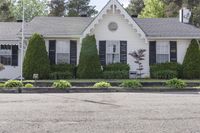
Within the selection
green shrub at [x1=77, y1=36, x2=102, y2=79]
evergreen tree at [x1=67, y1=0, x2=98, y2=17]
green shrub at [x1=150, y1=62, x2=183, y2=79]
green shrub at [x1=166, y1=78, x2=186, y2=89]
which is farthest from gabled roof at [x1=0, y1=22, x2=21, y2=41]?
evergreen tree at [x1=67, y1=0, x2=98, y2=17]

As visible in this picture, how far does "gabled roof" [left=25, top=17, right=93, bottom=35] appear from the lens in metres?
32.4

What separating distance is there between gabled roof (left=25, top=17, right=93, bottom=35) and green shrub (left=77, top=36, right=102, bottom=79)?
5.33ft

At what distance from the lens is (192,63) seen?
31.2 m

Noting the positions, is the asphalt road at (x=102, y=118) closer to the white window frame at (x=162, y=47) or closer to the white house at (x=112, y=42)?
the white house at (x=112, y=42)

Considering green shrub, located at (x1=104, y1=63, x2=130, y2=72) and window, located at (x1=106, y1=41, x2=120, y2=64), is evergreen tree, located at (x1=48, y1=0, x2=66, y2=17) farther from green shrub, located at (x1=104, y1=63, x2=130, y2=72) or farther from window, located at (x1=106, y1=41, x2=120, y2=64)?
green shrub, located at (x1=104, y1=63, x2=130, y2=72)

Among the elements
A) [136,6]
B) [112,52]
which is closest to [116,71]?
[112,52]

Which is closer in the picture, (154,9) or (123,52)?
(123,52)

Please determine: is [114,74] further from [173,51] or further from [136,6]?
[136,6]

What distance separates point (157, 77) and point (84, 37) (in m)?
6.19

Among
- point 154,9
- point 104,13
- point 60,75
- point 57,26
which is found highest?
point 154,9

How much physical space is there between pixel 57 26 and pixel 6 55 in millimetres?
4684

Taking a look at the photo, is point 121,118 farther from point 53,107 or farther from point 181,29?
point 181,29

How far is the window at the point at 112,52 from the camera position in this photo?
32219 mm

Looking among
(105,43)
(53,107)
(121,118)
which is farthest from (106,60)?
(121,118)
